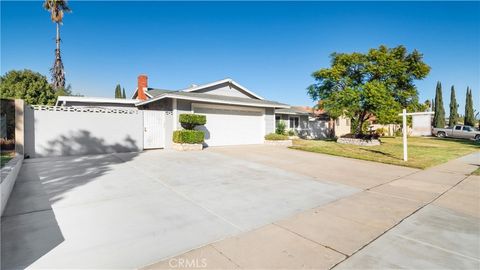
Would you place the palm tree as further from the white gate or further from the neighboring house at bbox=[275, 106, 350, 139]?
the neighboring house at bbox=[275, 106, 350, 139]

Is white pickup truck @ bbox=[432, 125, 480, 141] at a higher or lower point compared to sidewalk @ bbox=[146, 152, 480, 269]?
higher

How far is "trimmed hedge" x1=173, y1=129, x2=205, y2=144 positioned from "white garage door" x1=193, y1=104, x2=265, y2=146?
1777mm

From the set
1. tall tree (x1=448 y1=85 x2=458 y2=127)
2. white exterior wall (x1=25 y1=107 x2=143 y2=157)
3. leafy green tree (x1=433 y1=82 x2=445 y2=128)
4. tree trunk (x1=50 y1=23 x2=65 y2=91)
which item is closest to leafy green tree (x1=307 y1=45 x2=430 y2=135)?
white exterior wall (x1=25 y1=107 x2=143 y2=157)

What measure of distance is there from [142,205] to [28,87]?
28506 mm

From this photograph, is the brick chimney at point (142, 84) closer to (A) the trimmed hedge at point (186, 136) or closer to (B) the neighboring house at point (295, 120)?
(A) the trimmed hedge at point (186, 136)

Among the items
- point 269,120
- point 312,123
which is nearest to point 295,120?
point 312,123

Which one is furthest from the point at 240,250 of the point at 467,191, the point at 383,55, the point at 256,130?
the point at 383,55

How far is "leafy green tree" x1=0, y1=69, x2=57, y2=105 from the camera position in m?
23.3

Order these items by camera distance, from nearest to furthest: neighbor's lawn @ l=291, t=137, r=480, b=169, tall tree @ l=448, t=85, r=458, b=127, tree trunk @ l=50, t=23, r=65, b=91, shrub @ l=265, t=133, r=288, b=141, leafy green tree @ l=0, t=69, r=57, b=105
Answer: neighbor's lawn @ l=291, t=137, r=480, b=169, shrub @ l=265, t=133, r=288, b=141, tree trunk @ l=50, t=23, r=65, b=91, leafy green tree @ l=0, t=69, r=57, b=105, tall tree @ l=448, t=85, r=458, b=127

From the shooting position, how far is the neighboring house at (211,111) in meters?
12.7

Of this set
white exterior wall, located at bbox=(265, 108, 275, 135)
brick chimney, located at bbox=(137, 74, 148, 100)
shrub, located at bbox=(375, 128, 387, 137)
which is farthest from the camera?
shrub, located at bbox=(375, 128, 387, 137)

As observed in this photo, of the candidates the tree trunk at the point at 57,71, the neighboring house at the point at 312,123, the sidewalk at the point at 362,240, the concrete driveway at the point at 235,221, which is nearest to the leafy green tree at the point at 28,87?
the tree trunk at the point at 57,71

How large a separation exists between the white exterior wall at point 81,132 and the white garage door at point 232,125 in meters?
3.89

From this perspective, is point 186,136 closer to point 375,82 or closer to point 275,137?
point 275,137
